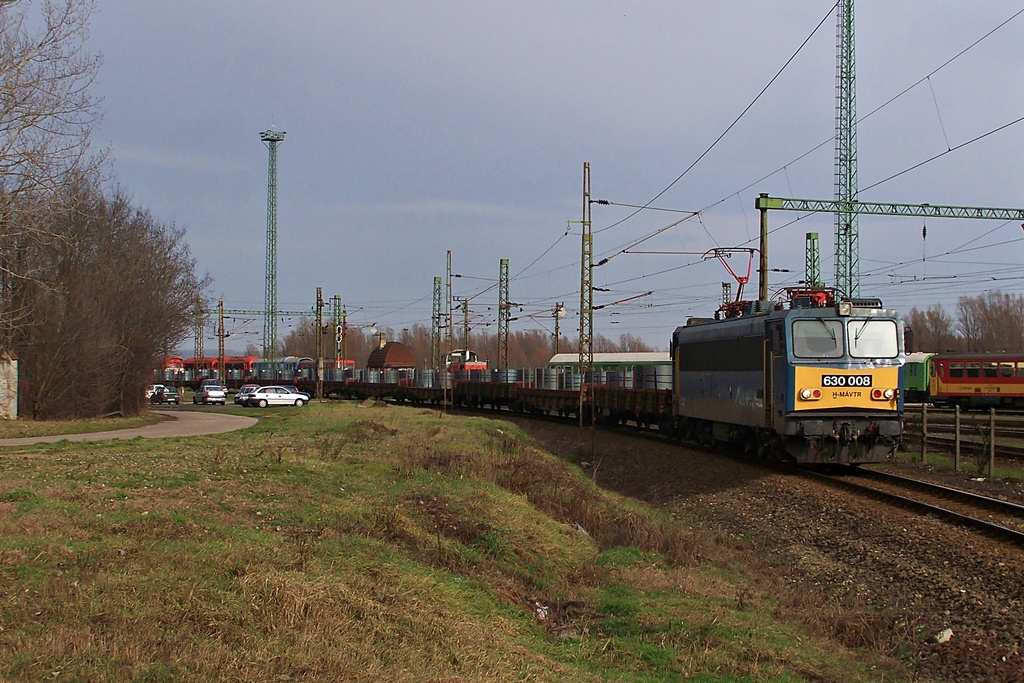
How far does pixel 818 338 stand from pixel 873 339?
1.16m

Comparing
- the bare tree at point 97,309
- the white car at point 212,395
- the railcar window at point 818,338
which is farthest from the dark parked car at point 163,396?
the railcar window at point 818,338

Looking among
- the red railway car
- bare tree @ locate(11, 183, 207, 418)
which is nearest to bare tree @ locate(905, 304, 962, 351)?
the red railway car

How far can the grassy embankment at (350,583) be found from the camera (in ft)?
18.7

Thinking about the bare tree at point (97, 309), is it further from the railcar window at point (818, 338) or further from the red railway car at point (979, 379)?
the red railway car at point (979, 379)

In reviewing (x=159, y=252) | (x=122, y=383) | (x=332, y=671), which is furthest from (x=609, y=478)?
(x=159, y=252)

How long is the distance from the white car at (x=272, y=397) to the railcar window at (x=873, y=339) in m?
37.6

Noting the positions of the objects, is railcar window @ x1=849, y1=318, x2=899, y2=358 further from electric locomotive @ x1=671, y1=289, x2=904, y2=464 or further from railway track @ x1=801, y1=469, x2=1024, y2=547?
railway track @ x1=801, y1=469, x2=1024, y2=547

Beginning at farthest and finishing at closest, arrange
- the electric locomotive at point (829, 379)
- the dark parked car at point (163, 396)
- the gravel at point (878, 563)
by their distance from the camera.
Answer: the dark parked car at point (163, 396) → the electric locomotive at point (829, 379) → the gravel at point (878, 563)

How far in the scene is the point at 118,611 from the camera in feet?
19.2

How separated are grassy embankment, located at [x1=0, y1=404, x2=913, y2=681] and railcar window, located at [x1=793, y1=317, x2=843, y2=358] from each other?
5109mm

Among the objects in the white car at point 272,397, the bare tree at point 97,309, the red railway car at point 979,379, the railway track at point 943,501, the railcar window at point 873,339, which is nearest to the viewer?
the railway track at point 943,501

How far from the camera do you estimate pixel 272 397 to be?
50188mm

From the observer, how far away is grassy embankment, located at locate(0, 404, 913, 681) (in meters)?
5.71

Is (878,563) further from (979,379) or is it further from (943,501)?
(979,379)
